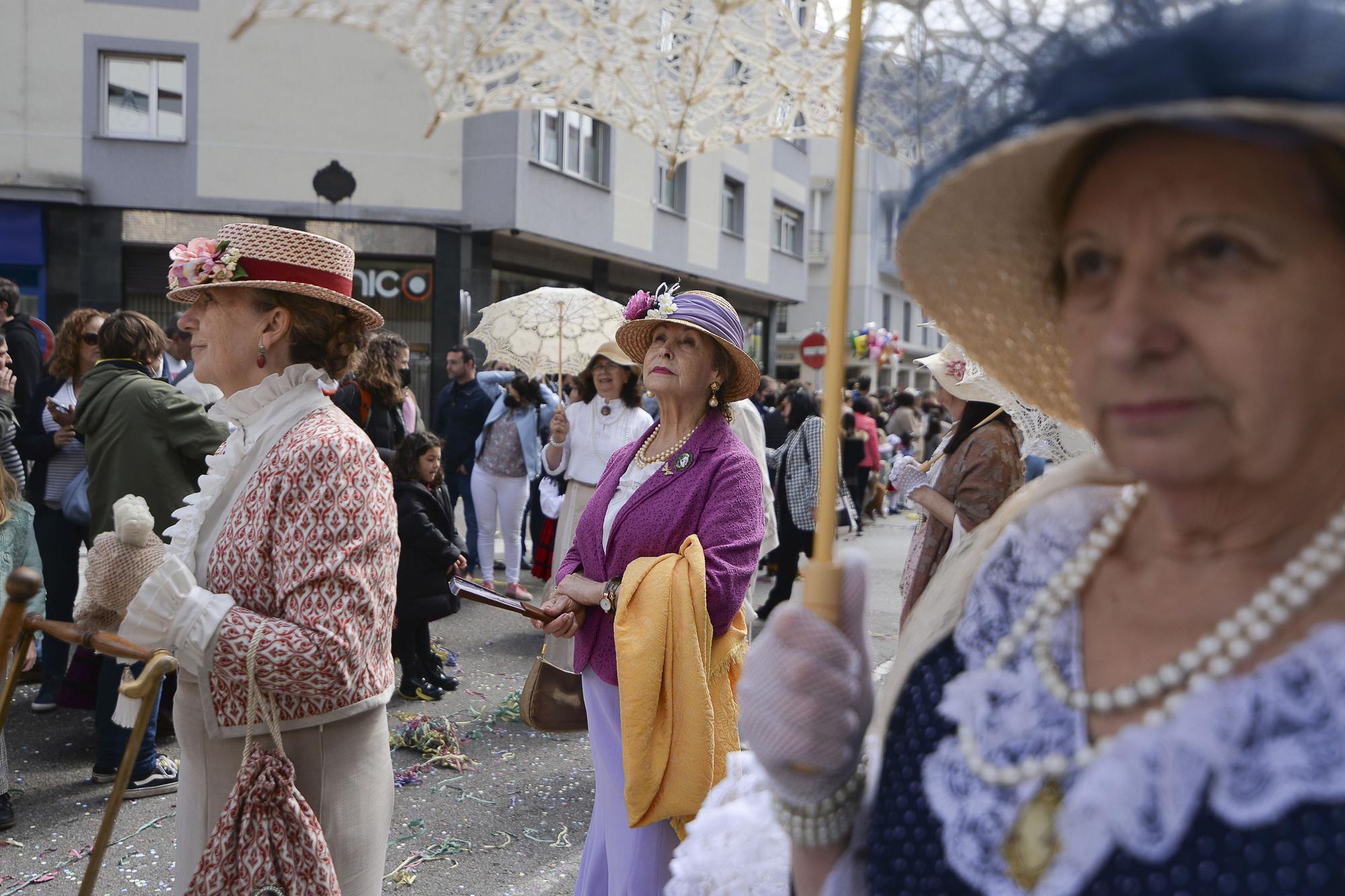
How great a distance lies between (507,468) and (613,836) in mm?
5556

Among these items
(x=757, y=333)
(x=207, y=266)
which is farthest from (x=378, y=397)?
(x=757, y=333)

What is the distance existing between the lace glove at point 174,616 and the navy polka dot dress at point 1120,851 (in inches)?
59.4

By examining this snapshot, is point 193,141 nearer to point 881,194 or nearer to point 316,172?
point 316,172

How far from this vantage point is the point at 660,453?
330 centimetres

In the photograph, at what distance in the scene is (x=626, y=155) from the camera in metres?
18.3

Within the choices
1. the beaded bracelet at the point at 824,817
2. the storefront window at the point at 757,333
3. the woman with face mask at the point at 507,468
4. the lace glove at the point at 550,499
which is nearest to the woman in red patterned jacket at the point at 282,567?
the beaded bracelet at the point at 824,817

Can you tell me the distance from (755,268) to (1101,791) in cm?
2386

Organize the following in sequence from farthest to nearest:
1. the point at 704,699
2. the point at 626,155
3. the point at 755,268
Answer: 1. the point at 755,268
2. the point at 626,155
3. the point at 704,699

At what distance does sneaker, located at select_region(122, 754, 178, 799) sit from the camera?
172 inches

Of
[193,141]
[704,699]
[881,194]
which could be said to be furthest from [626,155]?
[881,194]

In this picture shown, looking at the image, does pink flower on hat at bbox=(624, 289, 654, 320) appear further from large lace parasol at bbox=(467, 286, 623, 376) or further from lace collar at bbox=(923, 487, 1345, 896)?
large lace parasol at bbox=(467, 286, 623, 376)

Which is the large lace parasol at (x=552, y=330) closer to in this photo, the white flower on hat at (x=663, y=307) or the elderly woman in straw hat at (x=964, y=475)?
the elderly woman in straw hat at (x=964, y=475)

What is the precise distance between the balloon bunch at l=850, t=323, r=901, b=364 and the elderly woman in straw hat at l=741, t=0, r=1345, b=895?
2437 cm

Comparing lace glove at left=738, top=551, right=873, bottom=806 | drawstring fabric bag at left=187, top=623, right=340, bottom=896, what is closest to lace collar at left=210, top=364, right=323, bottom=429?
drawstring fabric bag at left=187, top=623, right=340, bottom=896
